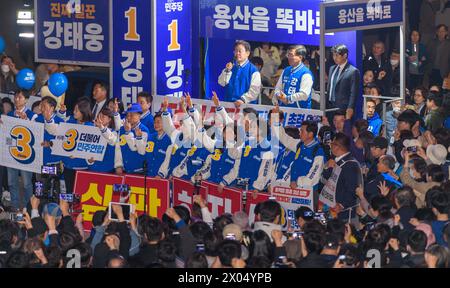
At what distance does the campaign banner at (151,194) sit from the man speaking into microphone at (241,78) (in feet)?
6.97

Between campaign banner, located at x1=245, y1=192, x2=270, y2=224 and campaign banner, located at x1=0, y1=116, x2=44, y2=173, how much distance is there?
3210 mm

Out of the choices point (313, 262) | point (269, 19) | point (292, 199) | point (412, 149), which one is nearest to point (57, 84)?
point (269, 19)

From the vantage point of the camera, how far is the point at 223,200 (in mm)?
21562

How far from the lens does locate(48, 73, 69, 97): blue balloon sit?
23.9 m

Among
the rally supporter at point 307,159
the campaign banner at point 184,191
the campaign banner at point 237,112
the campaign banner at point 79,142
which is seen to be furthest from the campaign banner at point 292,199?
the campaign banner at point 79,142

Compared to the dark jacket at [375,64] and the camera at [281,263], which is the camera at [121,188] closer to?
the camera at [281,263]

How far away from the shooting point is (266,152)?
21.7m

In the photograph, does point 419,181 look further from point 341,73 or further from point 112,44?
point 112,44

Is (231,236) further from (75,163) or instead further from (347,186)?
(75,163)

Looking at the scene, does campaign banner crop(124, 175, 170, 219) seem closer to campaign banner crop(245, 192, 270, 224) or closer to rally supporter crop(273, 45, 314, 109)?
campaign banner crop(245, 192, 270, 224)

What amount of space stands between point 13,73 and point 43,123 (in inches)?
150

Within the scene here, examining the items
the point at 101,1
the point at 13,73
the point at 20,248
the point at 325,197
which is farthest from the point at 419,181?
the point at 13,73

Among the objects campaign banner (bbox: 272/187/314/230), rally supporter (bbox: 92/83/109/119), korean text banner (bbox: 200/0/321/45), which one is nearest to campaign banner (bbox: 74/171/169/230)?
campaign banner (bbox: 272/187/314/230)

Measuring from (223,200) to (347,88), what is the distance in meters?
2.75
